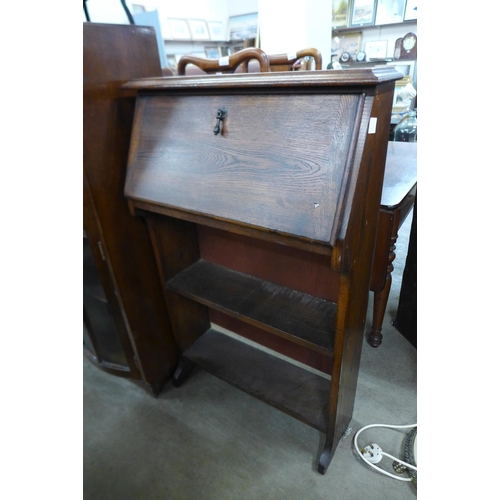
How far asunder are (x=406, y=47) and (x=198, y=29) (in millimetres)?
2538

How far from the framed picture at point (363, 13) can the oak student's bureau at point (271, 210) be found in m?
3.93

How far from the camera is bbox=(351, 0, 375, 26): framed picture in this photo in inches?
151

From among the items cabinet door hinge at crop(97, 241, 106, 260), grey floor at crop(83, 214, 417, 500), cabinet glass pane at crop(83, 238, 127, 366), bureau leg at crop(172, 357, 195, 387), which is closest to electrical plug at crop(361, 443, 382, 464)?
grey floor at crop(83, 214, 417, 500)

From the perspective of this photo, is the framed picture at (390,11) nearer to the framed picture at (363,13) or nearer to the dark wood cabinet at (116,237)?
the framed picture at (363,13)

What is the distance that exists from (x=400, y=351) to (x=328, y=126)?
1300 mm

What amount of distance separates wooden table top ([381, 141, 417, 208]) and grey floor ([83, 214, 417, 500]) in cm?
77

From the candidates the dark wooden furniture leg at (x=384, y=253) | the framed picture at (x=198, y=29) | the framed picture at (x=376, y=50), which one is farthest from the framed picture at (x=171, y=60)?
the dark wooden furniture leg at (x=384, y=253)

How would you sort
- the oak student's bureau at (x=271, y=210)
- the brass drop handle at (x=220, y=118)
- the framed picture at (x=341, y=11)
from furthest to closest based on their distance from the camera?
the framed picture at (x=341, y=11) < the brass drop handle at (x=220, y=118) < the oak student's bureau at (x=271, y=210)

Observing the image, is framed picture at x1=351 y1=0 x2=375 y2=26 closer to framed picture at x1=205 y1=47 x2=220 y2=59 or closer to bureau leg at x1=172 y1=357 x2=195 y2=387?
framed picture at x1=205 y1=47 x2=220 y2=59

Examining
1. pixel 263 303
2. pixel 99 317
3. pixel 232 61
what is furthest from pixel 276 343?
pixel 232 61

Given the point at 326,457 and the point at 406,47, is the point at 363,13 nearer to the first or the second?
the point at 406,47

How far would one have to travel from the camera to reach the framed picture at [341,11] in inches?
157
